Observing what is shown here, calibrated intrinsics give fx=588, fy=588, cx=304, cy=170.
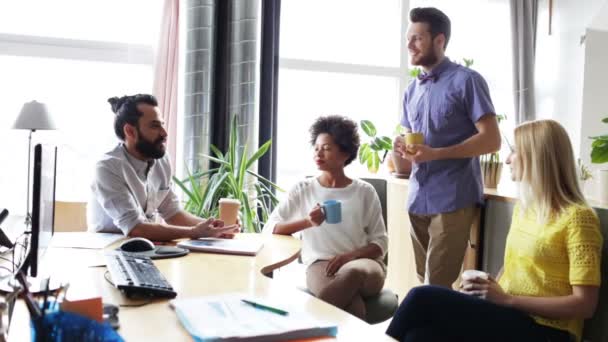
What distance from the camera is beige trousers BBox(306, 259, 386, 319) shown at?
2.13 meters

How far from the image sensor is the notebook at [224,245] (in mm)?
2047

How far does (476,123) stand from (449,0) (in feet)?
10.3

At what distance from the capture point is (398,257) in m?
3.52

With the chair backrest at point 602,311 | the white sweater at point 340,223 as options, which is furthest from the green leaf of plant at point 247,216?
the chair backrest at point 602,311

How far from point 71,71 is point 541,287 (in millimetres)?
3545

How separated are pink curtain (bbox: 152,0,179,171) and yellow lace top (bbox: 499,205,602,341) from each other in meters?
2.87

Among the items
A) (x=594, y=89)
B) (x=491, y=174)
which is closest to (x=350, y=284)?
(x=491, y=174)

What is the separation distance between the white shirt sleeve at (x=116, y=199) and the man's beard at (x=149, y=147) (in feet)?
0.62

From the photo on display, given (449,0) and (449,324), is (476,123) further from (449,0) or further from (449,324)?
(449,0)

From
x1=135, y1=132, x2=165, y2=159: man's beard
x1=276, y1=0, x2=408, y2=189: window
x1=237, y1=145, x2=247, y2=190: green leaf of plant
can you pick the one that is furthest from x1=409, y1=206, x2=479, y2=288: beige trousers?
x1=276, y1=0, x2=408, y2=189: window

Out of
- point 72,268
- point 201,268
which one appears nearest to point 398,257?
point 201,268

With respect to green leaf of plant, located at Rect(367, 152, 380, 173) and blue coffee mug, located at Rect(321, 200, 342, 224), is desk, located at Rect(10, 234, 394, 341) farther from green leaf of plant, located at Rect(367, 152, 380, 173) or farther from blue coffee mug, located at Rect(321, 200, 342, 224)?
green leaf of plant, located at Rect(367, 152, 380, 173)

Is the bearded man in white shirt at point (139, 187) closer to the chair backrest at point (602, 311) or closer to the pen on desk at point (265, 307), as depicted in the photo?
the pen on desk at point (265, 307)

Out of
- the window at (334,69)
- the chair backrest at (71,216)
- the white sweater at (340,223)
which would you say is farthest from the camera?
the window at (334,69)
